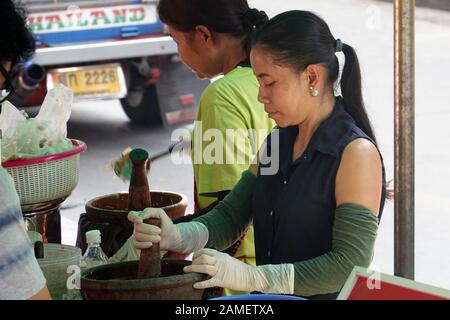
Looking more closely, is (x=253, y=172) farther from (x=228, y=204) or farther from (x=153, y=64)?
(x=153, y=64)

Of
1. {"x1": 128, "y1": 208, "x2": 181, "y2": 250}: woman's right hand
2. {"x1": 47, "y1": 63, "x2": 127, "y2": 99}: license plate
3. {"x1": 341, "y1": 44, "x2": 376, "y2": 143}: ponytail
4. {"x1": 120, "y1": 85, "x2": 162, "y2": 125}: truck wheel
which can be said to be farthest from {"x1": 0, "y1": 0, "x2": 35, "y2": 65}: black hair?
{"x1": 120, "y1": 85, "x2": 162, "y2": 125}: truck wheel

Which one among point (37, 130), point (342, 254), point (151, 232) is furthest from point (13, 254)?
point (37, 130)

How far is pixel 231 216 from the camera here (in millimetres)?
2330

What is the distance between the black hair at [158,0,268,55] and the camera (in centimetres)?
258

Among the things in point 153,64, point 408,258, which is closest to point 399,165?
point 408,258

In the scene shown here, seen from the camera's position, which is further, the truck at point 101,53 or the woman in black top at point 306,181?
the truck at point 101,53

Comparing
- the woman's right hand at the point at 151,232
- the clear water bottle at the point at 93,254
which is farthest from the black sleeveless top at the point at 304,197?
the clear water bottle at the point at 93,254

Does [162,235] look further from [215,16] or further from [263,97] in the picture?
[215,16]

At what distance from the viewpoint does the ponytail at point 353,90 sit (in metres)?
2.18

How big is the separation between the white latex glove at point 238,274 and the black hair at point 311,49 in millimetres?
404

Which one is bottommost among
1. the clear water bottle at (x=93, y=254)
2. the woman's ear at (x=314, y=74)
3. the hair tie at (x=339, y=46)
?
the clear water bottle at (x=93, y=254)

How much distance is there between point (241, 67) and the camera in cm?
263

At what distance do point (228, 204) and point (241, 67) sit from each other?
0.48m

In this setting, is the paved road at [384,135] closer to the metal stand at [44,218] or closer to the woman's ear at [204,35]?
the woman's ear at [204,35]
